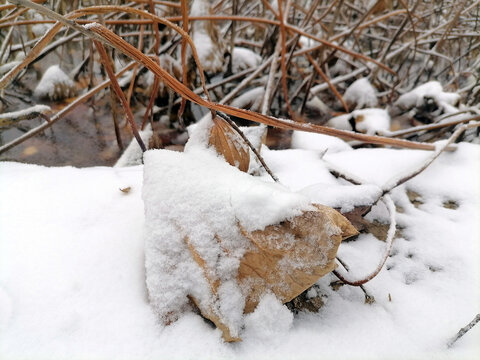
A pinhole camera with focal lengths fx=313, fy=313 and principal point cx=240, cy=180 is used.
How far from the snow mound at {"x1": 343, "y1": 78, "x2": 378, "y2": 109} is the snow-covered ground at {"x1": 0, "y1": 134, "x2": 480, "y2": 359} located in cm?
86

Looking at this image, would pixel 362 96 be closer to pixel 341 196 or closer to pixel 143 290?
pixel 341 196

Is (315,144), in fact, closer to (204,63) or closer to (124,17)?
(204,63)

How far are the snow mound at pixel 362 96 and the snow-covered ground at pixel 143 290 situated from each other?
2.81 feet

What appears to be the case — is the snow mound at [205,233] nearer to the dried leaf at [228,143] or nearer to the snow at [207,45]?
the dried leaf at [228,143]

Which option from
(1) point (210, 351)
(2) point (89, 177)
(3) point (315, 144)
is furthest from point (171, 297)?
(3) point (315, 144)

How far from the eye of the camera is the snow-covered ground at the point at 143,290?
18.6 inches

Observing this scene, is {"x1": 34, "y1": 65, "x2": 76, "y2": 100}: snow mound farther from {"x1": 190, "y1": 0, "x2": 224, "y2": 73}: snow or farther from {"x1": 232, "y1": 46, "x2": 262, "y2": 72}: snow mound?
{"x1": 232, "y1": 46, "x2": 262, "y2": 72}: snow mound

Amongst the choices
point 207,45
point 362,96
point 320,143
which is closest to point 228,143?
point 320,143

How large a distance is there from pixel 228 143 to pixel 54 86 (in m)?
1.23

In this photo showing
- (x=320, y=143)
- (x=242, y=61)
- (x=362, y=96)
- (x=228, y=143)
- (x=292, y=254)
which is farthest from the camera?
(x=242, y=61)

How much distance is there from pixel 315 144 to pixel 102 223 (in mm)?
749

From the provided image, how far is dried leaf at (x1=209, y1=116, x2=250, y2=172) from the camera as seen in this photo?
0.63 meters

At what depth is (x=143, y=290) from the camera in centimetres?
54

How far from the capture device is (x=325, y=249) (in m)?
0.47
